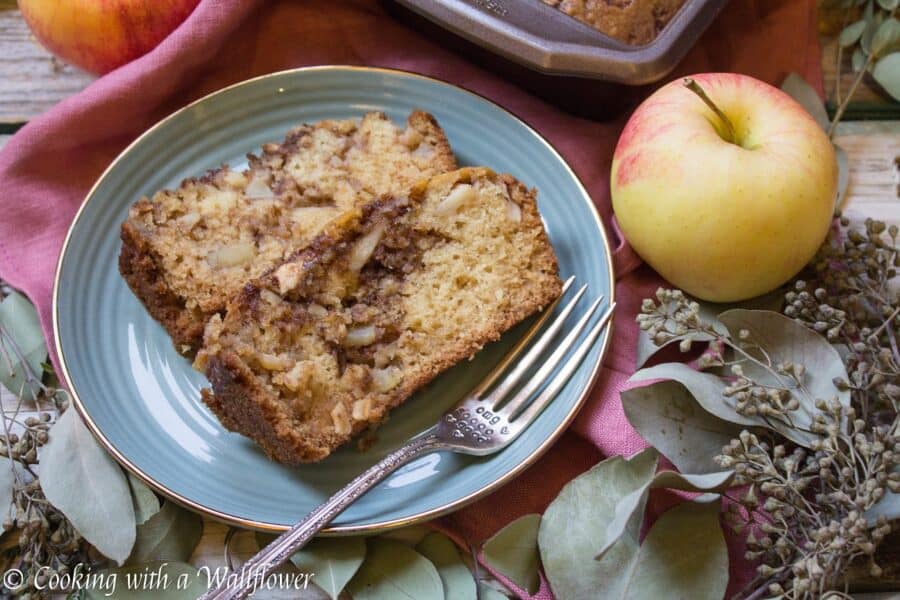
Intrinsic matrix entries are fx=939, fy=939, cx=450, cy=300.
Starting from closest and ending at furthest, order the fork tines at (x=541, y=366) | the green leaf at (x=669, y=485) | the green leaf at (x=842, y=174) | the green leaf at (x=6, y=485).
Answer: the green leaf at (x=669, y=485), the green leaf at (x=6, y=485), the fork tines at (x=541, y=366), the green leaf at (x=842, y=174)

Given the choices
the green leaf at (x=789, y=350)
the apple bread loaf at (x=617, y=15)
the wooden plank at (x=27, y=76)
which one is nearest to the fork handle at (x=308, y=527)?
the green leaf at (x=789, y=350)

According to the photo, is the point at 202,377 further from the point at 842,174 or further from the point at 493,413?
the point at 842,174

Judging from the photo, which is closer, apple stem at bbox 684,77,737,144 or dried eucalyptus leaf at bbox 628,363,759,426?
dried eucalyptus leaf at bbox 628,363,759,426

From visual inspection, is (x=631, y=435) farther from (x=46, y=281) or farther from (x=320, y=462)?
(x=46, y=281)

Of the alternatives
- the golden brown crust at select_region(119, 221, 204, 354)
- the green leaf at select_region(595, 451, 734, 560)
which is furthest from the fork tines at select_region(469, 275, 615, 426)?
the golden brown crust at select_region(119, 221, 204, 354)

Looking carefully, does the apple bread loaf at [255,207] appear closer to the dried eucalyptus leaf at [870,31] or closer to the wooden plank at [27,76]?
the wooden plank at [27,76]

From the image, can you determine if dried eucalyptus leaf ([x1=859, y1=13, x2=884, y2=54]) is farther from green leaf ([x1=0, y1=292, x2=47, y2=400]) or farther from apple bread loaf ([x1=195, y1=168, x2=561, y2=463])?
green leaf ([x1=0, y1=292, x2=47, y2=400])

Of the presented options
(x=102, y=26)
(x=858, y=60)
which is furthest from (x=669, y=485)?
(x=102, y=26)
